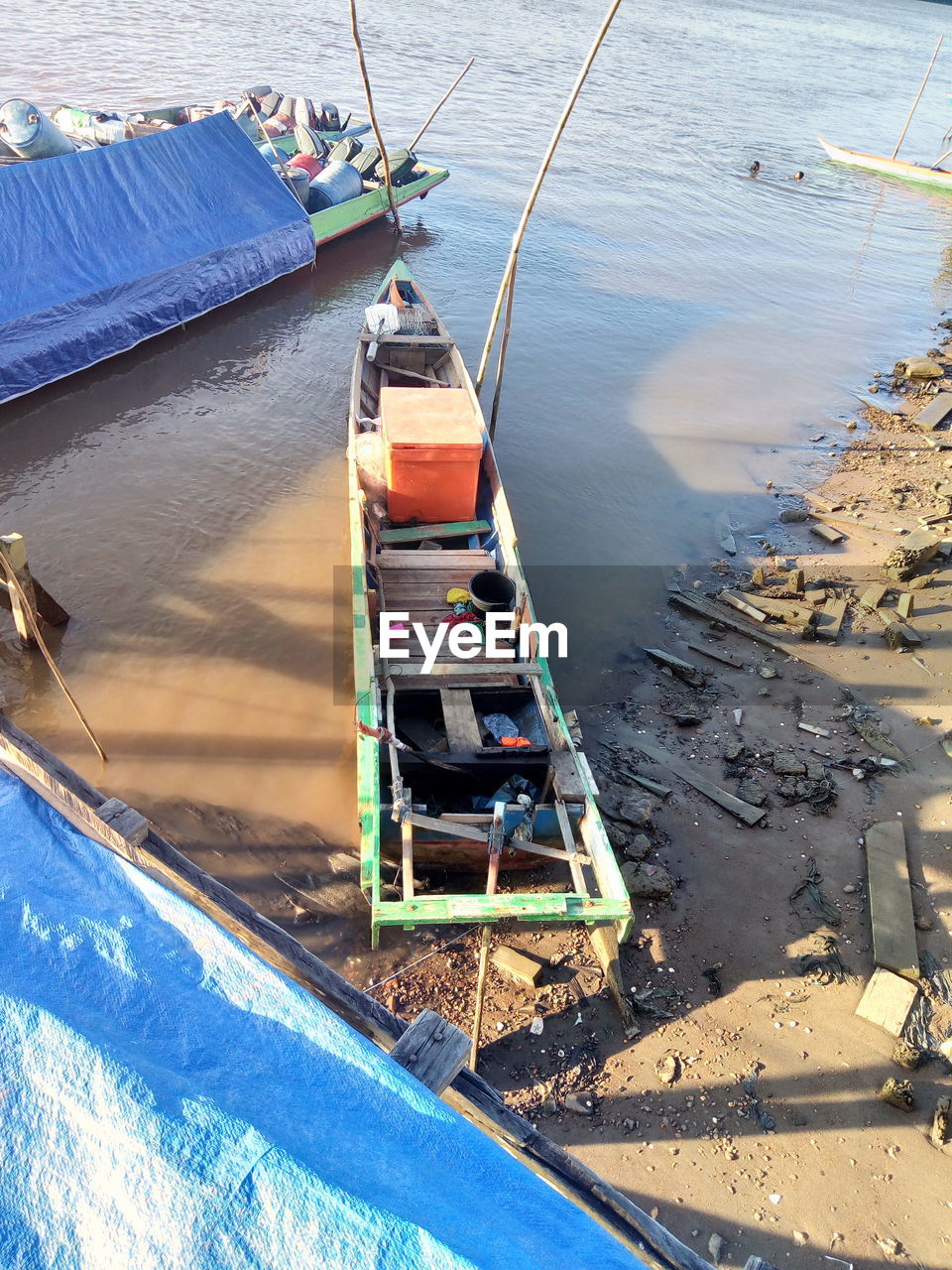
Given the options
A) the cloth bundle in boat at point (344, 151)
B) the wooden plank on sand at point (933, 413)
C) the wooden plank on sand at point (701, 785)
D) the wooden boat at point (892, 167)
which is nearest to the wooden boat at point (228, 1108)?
the wooden plank on sand at point (701, 785)

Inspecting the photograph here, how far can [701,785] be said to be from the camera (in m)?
7.07

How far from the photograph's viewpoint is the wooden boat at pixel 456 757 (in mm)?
5121

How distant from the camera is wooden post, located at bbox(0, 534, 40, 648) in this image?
706 centimetres

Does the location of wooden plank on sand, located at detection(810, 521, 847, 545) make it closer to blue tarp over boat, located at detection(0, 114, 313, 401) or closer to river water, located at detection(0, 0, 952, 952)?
river water, located at detection(0, 0, 952, 952)

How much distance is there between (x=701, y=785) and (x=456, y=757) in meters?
2.42

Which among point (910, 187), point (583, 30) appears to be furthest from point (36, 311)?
point (583, 30)

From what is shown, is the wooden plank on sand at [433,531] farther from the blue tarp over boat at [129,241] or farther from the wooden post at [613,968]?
the blue tarp over boat at [129,241]

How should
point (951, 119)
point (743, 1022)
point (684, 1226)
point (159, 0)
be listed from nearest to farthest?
point (684, 1226)
point (743, 1022)
point (159, 0)
point (951, 119)

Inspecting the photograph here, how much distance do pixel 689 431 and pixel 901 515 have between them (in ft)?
12.4

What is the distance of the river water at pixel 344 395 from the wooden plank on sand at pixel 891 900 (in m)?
2.90

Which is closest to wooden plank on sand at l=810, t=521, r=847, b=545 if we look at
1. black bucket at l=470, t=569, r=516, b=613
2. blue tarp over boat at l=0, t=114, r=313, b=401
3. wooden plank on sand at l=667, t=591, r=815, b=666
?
wooden plank on sand at l=667, t=591, r=815, b=666

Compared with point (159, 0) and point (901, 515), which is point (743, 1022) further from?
point (159, 0)

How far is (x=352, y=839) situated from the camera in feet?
21.9

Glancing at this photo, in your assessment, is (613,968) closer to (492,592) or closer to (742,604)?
(492,592)
